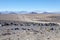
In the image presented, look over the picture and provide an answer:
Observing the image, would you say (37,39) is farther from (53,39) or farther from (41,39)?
(53,39)

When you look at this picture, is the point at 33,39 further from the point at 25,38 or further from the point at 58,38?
the point at 58,38

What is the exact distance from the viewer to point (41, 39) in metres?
21.7

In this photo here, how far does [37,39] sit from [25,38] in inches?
58.4

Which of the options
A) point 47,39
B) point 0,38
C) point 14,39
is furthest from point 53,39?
point 0,38

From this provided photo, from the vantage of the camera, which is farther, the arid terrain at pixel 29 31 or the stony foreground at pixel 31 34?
the arid terrain at pixel 29 31

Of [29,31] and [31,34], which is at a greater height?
[31,34]

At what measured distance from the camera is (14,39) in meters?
21.6

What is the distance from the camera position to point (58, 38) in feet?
74.4

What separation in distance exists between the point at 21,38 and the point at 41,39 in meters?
2.26

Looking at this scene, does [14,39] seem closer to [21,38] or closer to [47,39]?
[21,38]

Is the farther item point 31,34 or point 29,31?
point 29,31

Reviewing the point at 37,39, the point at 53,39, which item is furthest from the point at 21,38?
the point at 53,39

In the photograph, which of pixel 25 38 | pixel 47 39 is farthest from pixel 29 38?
pixel 47 39

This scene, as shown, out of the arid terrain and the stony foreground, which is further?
the arid terrain
